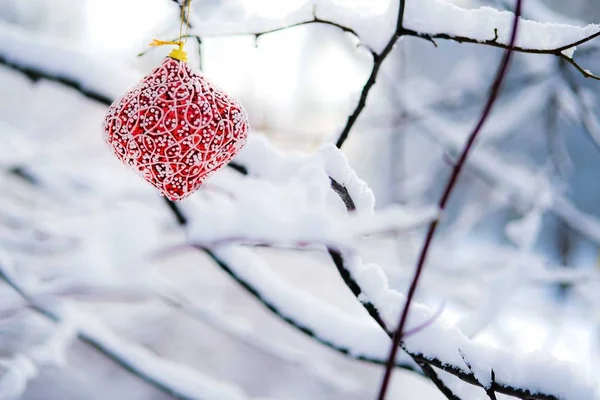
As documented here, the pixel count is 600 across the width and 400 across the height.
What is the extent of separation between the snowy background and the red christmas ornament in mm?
74

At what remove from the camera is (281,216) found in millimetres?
429

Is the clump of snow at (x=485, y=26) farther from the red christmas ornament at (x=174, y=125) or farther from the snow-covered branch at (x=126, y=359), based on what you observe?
the snow-covered branch at (x=126, y=359)

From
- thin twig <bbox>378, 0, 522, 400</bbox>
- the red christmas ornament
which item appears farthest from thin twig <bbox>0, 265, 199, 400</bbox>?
thin twig <bbox>378, 0, 522, 400</bbox>

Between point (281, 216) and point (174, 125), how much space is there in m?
0.20

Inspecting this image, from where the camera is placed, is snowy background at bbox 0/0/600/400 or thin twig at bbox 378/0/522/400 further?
snowy background at bbox 0/0/600/400

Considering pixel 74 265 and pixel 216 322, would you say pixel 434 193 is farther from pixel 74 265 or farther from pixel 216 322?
pixel 74 265

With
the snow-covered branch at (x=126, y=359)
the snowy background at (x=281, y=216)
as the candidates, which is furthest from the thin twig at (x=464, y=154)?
the snow-covered branch at (x=126, y=359)

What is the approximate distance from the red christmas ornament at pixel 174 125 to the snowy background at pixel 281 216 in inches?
2.9

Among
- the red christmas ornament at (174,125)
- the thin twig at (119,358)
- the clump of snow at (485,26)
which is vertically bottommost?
the thin twig at (119,358)

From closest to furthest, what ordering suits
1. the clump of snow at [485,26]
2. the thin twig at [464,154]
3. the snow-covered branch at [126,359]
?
the thin twig at [464,154] → the clump of snow at [485,26] → the snow-covered branch at [126,359]

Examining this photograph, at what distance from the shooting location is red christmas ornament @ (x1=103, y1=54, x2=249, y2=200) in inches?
21.3

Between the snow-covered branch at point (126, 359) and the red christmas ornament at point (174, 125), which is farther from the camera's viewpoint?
the snow-covered branch at point (126, 359)

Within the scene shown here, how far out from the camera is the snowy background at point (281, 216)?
55 centimetres

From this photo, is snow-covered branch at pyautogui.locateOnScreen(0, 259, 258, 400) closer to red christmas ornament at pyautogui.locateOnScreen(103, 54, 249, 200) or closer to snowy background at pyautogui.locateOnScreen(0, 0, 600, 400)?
snowy background at pyautogui.locateOnScreen(0, 0, 600, 400)
